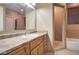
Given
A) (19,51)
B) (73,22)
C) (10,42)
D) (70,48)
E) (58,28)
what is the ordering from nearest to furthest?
(19,51) < (10,42) < (73,22) < (70,48) < (58,28)

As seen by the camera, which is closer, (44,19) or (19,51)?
(19,51)

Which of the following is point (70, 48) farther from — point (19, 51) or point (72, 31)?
point (19, 51)

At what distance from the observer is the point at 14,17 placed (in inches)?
71.9

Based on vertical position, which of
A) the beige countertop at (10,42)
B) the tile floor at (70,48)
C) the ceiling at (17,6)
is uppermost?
the ceiling at (17,6)

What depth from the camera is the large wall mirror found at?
1679 millimetres

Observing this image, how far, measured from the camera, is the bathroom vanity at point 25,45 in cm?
135

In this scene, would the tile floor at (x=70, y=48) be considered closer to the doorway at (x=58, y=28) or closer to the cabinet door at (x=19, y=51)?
the doorway at (x=58, y=28)

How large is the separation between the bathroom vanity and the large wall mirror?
17 cm

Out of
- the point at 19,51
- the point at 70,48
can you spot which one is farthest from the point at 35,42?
the point at 70,48

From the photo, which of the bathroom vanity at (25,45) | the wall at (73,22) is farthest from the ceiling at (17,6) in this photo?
the wall at (73,22)

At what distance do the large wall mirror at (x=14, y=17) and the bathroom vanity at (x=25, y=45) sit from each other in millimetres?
169

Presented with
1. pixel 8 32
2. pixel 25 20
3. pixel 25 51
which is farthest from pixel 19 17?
pixel 25 51

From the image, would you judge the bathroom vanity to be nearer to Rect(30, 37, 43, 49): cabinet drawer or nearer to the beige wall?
Rect(30, 37, 43, 49): cabinet drawer

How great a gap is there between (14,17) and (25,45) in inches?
18.7
